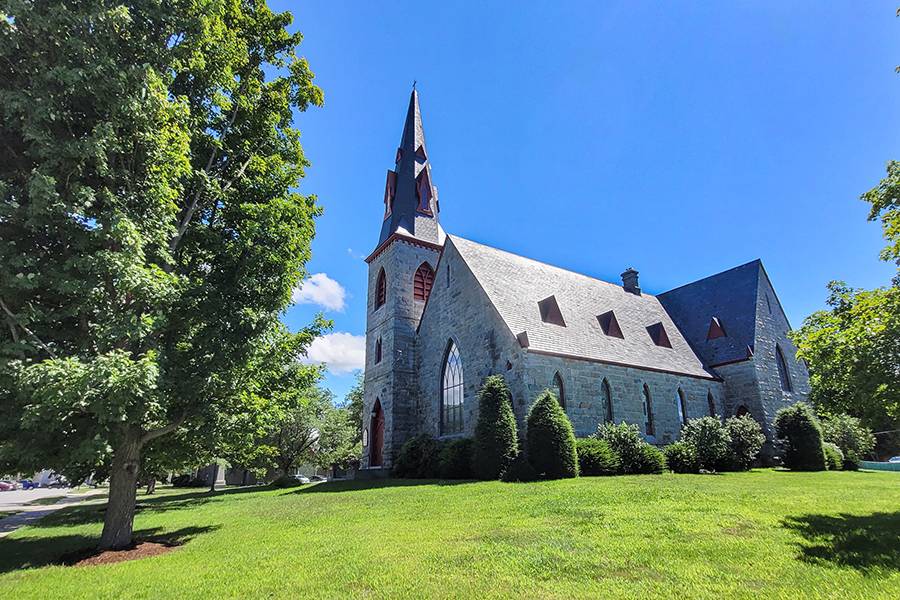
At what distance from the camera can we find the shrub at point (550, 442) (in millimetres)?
15039

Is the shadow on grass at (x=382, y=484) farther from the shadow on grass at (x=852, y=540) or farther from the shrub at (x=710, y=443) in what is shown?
the shadow on grass at (x=852, y=540)

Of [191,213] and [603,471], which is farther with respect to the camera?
[603,471]

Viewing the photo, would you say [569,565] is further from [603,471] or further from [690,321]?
[690,321]

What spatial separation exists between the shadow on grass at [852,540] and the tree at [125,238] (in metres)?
9.07

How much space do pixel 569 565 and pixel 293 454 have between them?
2725 centimetres

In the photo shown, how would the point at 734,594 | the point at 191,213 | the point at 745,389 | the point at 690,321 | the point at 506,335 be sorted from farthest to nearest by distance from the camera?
the point at 690,321 → the point at 745,389 → the point at 506,335 → the point at 191,213 → the point at 734,594

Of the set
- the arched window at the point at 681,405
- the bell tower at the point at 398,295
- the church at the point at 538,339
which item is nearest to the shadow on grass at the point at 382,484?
the church at the point at 538,339

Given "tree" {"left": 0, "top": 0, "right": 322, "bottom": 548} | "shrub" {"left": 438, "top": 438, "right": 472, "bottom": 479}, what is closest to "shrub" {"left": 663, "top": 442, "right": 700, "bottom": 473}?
"shrub" {"left": 438, "top": 438, "right": 472, "bottom": 479}

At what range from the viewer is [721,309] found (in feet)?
88.6

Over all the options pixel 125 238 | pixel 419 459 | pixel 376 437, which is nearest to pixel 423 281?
pixel 376 437

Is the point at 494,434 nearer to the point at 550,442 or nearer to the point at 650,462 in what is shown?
the point at 550,442

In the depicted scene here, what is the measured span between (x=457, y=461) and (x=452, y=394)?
15.7ft

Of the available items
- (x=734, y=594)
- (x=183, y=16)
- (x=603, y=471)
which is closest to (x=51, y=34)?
(x=183, y=16)

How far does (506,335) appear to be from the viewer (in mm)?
18500
